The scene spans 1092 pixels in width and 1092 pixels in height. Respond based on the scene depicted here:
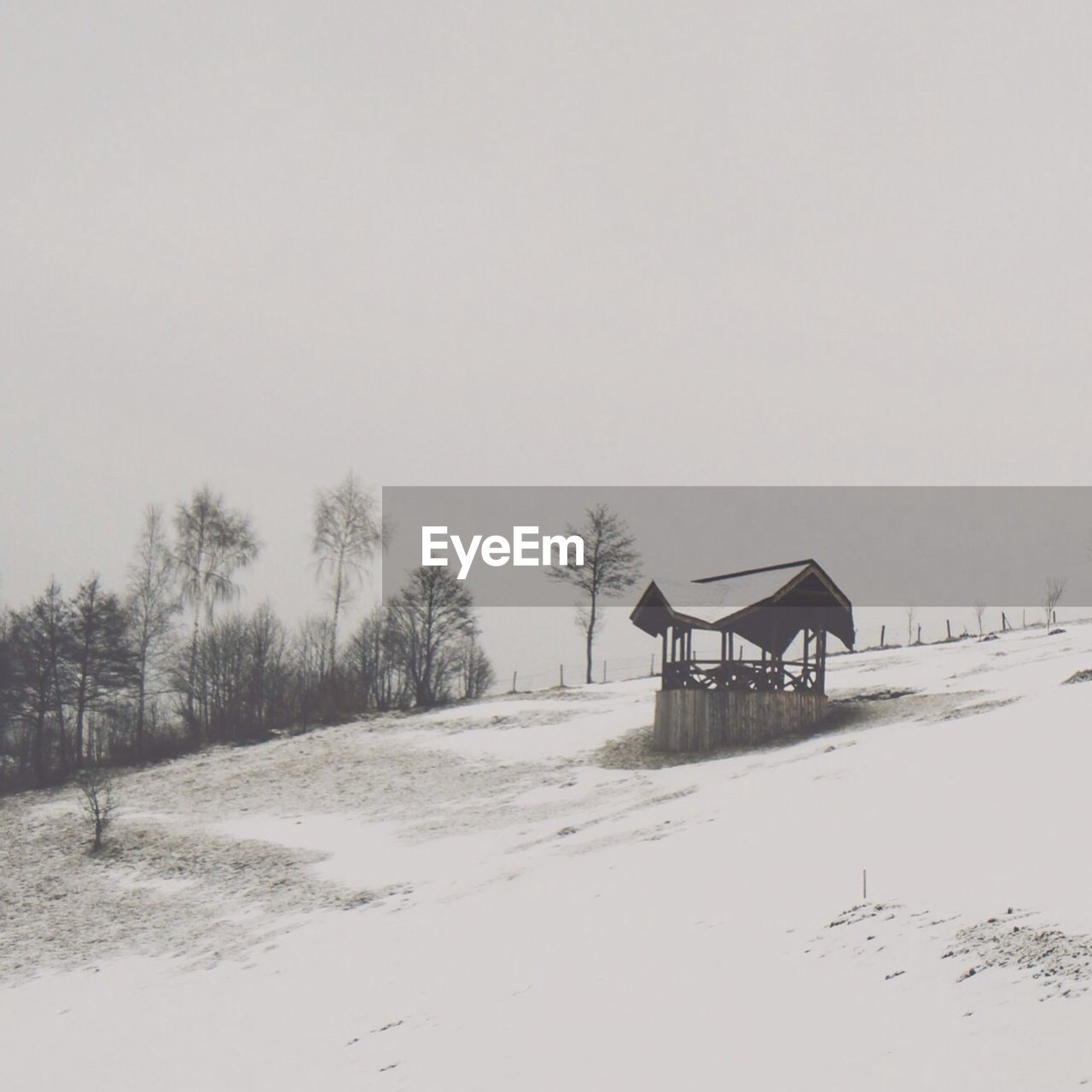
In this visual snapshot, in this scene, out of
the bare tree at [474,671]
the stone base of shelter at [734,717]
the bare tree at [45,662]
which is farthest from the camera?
the bare tree at [474,671]

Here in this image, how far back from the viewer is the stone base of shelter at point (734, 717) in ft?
111

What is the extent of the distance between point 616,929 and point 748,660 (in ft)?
68.6

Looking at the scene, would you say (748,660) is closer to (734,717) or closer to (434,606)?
(734,717)

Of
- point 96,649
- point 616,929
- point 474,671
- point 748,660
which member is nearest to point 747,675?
point 748,660

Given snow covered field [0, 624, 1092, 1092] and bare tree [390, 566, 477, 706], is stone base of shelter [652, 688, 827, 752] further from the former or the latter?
bare tree [390, 566, 477, 706]

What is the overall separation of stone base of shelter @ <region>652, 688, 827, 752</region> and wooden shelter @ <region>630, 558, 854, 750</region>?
25 millimetres

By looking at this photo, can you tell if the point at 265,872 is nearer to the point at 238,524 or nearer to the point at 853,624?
the point at 853,624

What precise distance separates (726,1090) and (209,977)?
1078cm

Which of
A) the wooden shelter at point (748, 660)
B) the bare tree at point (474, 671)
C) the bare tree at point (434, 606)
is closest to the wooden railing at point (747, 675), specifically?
the wooden shelter at point (748, 660)

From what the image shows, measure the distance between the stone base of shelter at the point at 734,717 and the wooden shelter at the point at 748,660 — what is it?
0.08 ft

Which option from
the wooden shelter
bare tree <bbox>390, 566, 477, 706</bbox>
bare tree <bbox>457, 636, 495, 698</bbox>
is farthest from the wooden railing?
bare tree <bbox>457, 636, 495, 698</bbox>

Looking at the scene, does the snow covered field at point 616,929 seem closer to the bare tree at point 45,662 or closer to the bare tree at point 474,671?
the bare tree at point 45,662

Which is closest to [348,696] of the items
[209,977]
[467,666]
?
[467,666]

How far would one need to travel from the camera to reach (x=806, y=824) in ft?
58.3
